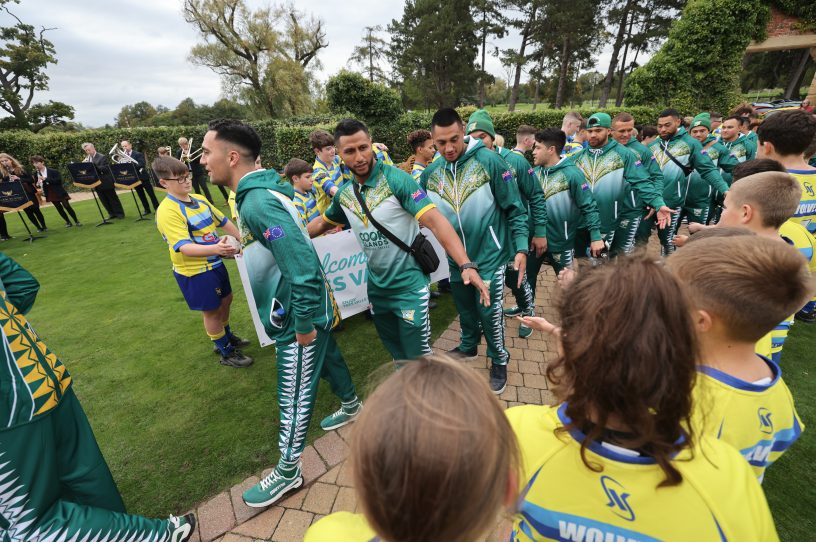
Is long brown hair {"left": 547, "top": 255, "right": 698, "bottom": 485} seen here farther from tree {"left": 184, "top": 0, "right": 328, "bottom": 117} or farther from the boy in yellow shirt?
tree {"left": 184, "top": 0, "right": 328, "bottom": 117}

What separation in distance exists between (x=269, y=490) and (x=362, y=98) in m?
16.0

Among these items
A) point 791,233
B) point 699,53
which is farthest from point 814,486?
point 699,53

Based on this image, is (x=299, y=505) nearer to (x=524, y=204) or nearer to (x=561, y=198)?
(x=524, y=204)

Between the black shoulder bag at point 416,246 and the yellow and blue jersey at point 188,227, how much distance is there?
2.09m

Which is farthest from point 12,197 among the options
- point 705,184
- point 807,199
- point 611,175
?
point 705,184

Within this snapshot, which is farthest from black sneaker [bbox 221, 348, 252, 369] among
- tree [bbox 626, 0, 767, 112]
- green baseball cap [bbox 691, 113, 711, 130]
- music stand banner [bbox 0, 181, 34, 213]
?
tree [bbox 626, 0, 767, 112]

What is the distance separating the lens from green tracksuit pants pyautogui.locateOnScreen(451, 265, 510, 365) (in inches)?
138

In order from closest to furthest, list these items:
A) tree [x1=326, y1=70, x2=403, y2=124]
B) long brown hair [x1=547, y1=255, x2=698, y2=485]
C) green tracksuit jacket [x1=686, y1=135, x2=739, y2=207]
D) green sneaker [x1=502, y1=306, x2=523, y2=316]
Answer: long brown hair [x1=547, y1=255, x2=698, y2=485]
green sneaker [x1=502, y1=306, x2=523, y2=316]
green tracksuit jacket [x1=686, y1=135, x2=739, y2=207]
tree [x1=326, y1=70, x2=403, y2=124]

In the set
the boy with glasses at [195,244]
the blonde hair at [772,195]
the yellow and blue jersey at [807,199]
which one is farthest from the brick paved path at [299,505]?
the yellow and blue jersey at [807,199]

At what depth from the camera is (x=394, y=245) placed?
2.88m

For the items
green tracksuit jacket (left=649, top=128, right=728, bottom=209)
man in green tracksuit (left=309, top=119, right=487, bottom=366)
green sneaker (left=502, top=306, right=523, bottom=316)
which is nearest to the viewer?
man in green tracksuit (left=309, top=119, right=487, bottom=366)

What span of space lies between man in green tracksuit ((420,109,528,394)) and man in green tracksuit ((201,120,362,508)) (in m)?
1.49

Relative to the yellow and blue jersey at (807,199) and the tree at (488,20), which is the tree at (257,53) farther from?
the yellow and blue jersey at (807,199)

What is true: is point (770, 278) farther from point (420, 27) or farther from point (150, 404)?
point (420, 27)
